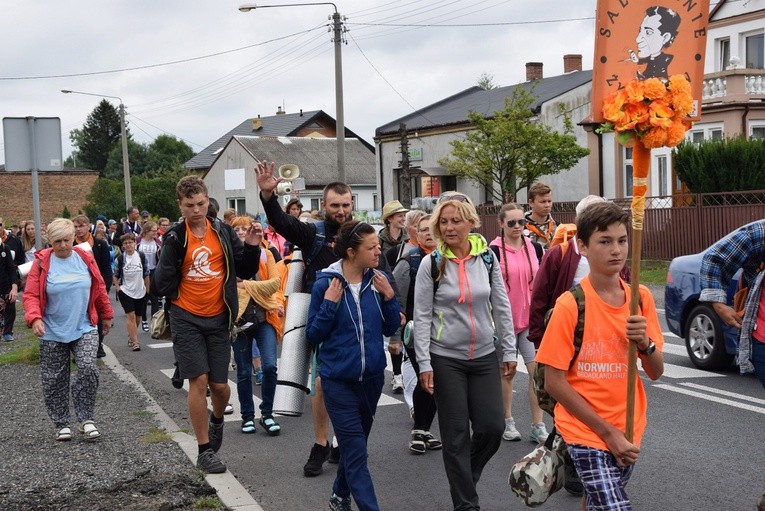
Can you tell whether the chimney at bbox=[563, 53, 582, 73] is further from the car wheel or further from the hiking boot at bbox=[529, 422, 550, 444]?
the hiking boot at bbox=[529, 422, 550, 444]

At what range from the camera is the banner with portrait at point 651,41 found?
4344 mm

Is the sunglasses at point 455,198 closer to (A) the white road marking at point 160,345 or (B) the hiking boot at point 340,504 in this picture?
(B) the hiking boot at point 340,504

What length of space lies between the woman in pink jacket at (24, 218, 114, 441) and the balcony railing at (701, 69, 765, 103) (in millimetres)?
24553

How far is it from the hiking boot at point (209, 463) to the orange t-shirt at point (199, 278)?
0.96 metres

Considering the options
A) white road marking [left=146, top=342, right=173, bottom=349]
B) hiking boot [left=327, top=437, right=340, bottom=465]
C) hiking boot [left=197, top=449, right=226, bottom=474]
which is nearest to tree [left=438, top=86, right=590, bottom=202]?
white road marking [left=146, top=342, right=173, bottom=349]

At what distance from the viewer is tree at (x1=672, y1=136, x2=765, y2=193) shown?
83.2 ft

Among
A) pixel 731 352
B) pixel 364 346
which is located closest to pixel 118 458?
pixel 364 346

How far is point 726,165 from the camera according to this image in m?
25.7

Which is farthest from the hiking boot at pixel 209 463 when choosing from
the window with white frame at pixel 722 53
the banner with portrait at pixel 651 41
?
the window with white frame at pixel 722 53

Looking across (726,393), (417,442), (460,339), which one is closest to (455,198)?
(460,339)

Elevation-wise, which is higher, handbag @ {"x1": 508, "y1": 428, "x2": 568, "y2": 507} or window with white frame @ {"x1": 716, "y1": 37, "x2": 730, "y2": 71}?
window with white frame @ {"x1": 716, "y1": 37, "x2": 730, "y2": 71}

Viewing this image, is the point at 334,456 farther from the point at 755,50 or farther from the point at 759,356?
the point at 755,50

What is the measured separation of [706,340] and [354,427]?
21.5 ft

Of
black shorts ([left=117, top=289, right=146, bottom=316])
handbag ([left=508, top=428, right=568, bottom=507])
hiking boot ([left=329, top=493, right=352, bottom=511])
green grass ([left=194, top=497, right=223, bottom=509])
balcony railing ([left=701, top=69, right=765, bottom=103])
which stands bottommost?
green grass ([left=194, top=497, right=223, bottom=509])
